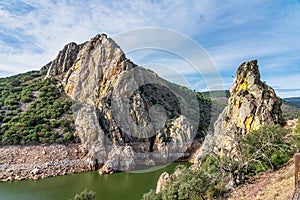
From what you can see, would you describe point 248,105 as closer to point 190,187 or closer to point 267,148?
point 267,148

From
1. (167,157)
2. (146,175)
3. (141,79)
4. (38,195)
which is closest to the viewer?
(38,195)

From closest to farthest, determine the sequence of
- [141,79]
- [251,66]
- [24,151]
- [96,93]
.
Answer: [251,66]
[24,151]
[96,93]
[141,79]

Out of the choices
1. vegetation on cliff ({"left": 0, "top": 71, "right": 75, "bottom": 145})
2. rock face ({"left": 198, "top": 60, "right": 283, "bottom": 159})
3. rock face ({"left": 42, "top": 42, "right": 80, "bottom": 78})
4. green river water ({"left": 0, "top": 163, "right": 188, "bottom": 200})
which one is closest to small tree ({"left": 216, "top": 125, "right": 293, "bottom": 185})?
rock face ({"left": 198, "top": 60, "right": 283, "bottom": 159})

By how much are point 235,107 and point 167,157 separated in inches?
681

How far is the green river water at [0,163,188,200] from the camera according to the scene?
2433 centimetres

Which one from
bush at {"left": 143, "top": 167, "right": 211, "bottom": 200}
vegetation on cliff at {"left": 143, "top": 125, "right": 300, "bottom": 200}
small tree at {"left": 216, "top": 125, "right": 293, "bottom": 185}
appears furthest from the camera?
small tree at {"left": 216, "top": 125, "right": 293, "bottom": 185}

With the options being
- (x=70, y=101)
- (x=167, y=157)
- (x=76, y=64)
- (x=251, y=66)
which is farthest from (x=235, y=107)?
(x=76, y=64)

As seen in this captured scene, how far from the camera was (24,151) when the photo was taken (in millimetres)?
35250

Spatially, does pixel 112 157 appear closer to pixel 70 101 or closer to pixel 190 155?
pixel 190 155

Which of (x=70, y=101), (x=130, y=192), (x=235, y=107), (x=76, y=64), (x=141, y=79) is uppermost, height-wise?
(x=76, y=64)

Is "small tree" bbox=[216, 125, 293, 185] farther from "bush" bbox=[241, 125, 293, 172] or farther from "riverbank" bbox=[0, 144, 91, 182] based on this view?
"riverbank" bbox=[0, 144, 91, 182]

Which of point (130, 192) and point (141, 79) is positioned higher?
point (141, 79)

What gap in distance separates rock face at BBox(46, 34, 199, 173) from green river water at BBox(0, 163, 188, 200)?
127 inches

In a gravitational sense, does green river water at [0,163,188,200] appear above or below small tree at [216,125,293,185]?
below
